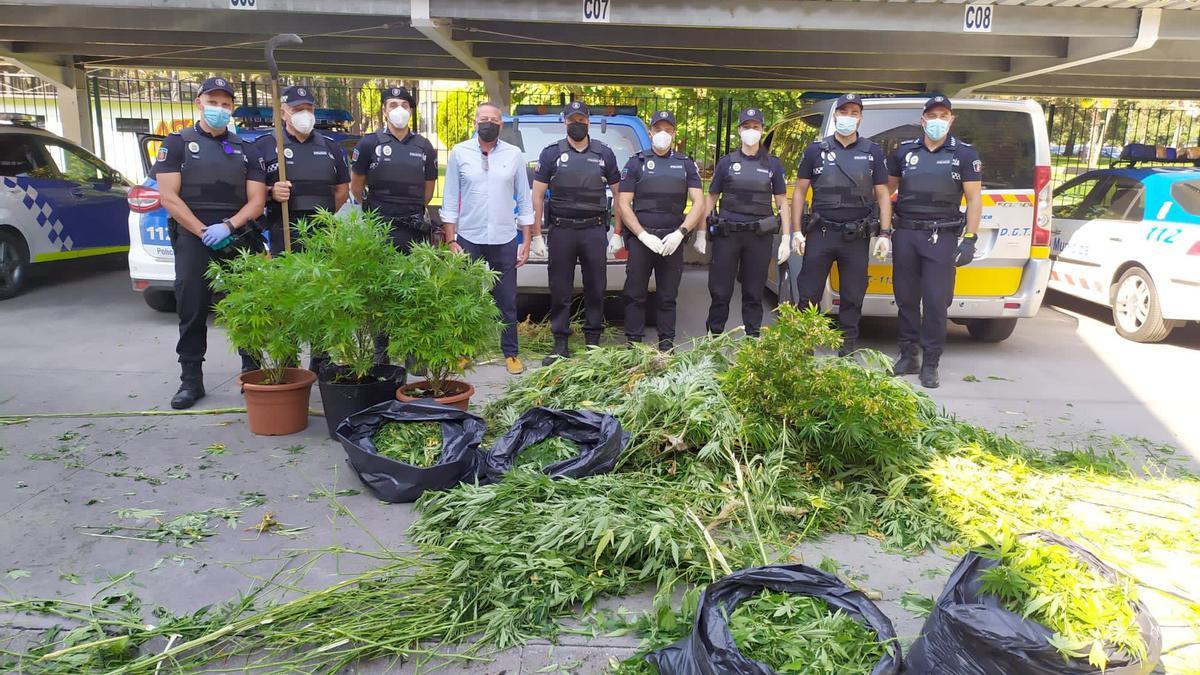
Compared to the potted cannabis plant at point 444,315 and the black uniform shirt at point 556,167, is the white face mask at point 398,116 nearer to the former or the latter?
the black uniform shirt at point 556,167

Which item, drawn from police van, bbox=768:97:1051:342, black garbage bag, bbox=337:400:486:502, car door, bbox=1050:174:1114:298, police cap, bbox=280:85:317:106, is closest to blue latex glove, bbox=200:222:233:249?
police cap, bbox=280:85:317:106

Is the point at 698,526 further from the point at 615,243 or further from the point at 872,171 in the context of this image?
the point at 872,171

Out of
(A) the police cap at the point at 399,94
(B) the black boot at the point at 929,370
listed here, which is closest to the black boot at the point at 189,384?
(A) the police cap at the point at 399,94

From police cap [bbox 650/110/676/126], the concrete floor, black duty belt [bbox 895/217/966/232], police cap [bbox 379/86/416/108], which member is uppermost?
police cap [bbox 379/86/416/108]

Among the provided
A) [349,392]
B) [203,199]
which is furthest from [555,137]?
[349,392]

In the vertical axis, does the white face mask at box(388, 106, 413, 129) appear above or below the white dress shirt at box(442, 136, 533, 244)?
above

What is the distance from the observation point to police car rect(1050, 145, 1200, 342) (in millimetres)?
7508

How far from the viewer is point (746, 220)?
6.66 metres

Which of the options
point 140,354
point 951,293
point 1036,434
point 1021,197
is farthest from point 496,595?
point 1021,197

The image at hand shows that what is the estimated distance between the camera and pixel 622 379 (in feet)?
17.1

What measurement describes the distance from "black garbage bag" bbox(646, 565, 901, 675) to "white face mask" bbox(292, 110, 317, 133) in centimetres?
442

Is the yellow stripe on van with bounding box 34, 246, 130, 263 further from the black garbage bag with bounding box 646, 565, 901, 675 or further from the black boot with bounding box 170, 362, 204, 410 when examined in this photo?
the black garbage bag with bounding box 646, 565, 901, 675

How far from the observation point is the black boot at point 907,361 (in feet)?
22.0

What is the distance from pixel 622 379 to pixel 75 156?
27.8 feet
